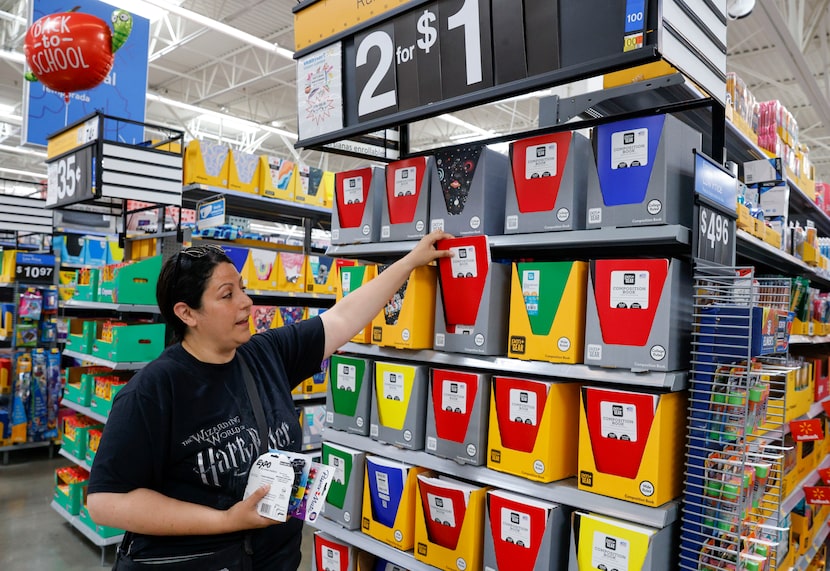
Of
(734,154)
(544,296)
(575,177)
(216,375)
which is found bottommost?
(216,375)

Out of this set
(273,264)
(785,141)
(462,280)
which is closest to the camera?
(462,280)

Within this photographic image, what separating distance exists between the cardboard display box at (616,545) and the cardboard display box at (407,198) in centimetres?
121

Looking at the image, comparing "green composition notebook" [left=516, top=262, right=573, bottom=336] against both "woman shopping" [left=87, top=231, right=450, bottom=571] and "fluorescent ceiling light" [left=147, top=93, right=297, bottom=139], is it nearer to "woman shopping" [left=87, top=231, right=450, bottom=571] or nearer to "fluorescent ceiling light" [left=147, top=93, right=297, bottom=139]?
"woman shopping" [left=87, top=231, right=450, bottom=571]

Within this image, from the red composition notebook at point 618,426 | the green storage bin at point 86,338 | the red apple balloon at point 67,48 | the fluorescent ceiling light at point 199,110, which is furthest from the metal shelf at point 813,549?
the fluorescent ceiling light at point 199,110

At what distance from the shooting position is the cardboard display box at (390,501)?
232 centimetres

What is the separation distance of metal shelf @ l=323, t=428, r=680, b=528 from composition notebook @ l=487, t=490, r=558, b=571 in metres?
0.03

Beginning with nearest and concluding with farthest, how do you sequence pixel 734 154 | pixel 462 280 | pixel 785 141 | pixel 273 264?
pixel 462 280 → pixel 734 154 → pixel 785 141 → pixel 273 264

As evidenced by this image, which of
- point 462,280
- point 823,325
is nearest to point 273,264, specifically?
point 462,280

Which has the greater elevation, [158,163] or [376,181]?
[158,163]

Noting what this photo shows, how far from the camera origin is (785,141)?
373cm

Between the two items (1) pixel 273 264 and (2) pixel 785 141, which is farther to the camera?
(1) pixel 273 264

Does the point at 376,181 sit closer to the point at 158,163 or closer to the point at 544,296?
the point at 544,296

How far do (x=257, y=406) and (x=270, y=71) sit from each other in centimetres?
1102

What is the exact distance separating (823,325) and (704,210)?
2.80m
